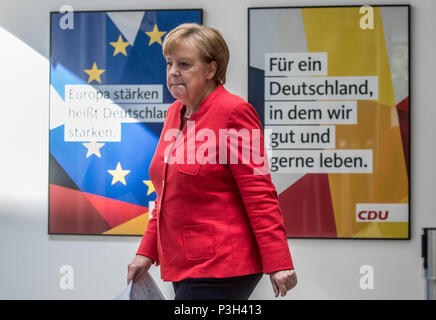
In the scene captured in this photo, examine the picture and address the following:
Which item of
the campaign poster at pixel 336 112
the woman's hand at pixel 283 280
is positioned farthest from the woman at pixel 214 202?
the campaign poster at pixel 336 112

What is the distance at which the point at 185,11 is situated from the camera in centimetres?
249

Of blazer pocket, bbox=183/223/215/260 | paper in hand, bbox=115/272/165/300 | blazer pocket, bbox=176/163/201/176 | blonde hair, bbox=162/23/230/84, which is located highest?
blonde hair, bbox=162/23/230/84

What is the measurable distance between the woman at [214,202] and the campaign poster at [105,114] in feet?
4.12

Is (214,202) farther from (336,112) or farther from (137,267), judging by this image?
(336,112)

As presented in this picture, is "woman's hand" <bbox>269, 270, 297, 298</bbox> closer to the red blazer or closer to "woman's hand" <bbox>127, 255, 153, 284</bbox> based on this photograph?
the red blazer

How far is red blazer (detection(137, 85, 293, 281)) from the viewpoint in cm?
119

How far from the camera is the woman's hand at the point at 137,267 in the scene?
4.41ft

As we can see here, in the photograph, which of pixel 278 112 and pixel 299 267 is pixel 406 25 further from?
pixel 299 267

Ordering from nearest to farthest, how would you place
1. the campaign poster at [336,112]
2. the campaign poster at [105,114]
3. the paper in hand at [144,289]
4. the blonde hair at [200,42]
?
the paper in hand at [144,289] → the blonde hair at [200,42] → the campaign poster at [336,112] → the campaign poster at [105,114]

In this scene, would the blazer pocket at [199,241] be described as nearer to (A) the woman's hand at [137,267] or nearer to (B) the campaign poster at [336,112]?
(A) the woman's hand at [137,267]

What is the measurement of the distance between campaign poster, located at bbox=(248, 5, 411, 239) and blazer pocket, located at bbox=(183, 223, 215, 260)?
4.28ft

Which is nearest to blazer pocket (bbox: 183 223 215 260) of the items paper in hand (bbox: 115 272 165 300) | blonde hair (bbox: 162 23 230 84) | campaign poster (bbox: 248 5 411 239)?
paper in hand (bbox: 115 272 165 300)

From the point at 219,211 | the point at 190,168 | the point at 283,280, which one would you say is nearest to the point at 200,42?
the point at 190,168

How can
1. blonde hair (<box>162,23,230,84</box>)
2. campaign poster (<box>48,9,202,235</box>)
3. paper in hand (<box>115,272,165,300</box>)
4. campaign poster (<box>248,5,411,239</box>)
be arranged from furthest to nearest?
1. campaign poster (<box>48,9,202,235</box>)
2. campaign poster (<box>248,5,411,239</box>)
3. blonde hair (<box>162,23,230,84</box>)
4. paper in hand (<box>115,272,165,300</box>)
